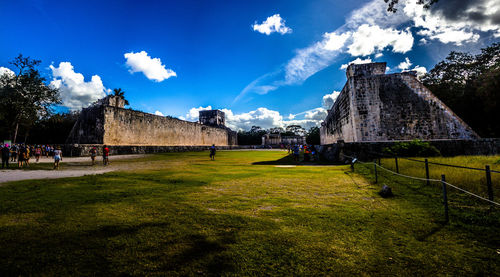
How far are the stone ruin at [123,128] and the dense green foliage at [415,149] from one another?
21.2 m

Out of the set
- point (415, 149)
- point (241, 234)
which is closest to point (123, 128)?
point (241, 234)

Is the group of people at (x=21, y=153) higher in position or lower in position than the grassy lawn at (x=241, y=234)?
higher

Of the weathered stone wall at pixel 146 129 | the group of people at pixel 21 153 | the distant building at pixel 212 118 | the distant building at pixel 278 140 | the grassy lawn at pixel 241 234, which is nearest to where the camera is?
the grassy lawn at pixel 241 234

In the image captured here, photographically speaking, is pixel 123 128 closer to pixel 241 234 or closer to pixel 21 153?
pixel 21 153

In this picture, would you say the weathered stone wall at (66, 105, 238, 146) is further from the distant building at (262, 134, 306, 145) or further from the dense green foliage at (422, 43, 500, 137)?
the dense green foliage at (422, 43, 500, 137)

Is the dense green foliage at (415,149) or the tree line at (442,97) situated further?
the tree line at (442,97)

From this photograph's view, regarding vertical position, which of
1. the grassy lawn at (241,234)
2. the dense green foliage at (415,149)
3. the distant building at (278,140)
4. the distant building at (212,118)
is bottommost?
the grassy lawn at (241,234)

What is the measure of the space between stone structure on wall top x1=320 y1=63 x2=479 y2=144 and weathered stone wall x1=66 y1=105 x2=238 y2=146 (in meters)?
20.2

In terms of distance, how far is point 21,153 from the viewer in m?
9.55

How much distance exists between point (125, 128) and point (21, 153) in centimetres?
1016

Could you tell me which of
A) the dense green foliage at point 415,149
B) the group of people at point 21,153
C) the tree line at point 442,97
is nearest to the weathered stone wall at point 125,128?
the group of people at point 21,153

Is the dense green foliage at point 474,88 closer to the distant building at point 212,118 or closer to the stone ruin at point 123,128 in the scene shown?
the stone ruin at point 123,128

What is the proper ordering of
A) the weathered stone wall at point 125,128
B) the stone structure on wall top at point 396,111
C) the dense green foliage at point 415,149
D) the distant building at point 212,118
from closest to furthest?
the dense green foliage at point 415,149 < the stone structure on wall top at point 396,111 < the weathered stone wall at point 125,128 < the distant building at point 212,118

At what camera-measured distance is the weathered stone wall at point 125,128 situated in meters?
17.6
